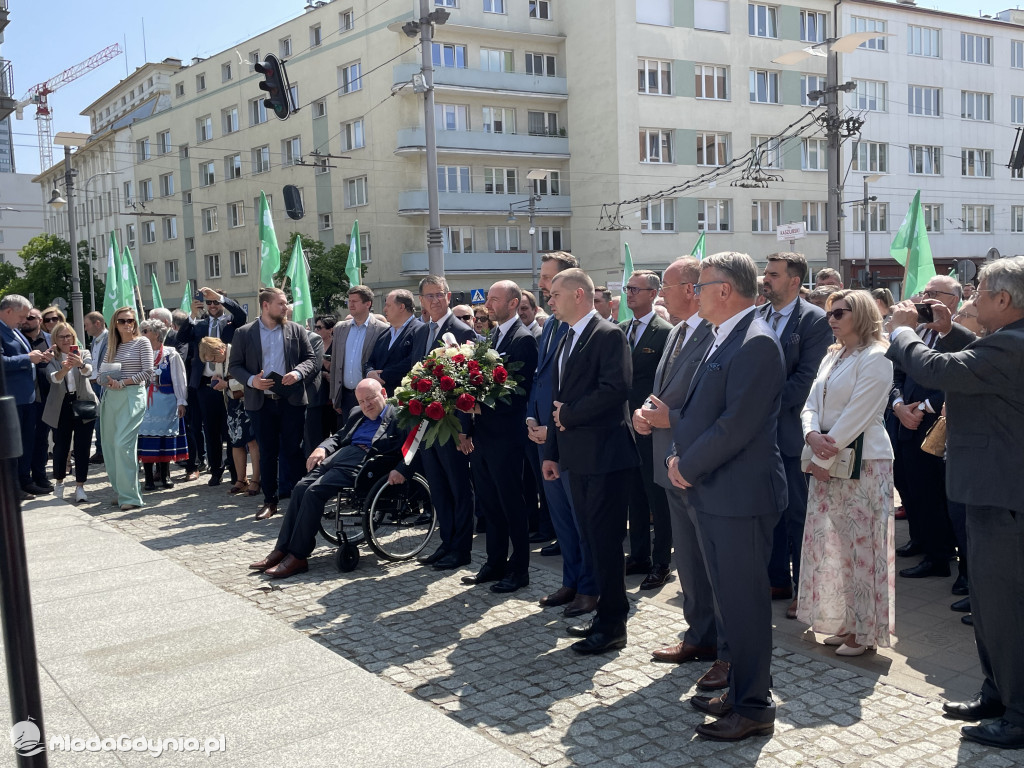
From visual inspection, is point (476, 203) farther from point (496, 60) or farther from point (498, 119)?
point (496, 60)

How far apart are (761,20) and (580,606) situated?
46.1 m

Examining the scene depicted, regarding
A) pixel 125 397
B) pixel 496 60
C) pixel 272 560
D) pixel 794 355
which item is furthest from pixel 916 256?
pixel 496 60

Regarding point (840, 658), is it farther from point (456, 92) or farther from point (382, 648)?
point (456, 92)

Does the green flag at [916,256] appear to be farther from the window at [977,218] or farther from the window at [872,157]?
the window at [977,218]

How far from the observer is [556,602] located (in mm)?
6359

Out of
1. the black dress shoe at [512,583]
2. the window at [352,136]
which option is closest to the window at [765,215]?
the window at [352,136]

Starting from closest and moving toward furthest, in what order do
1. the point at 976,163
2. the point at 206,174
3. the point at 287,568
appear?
the point at 287,568 < the point at 976,163 < the point at 206,174

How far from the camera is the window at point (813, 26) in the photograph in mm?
47125

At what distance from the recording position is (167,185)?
194 feet

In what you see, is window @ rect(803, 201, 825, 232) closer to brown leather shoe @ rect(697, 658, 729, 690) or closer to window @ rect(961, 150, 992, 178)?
window @ rect(961, 150, 992, 178)

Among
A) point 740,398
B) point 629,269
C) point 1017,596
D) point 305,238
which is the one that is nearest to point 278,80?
point 629,269

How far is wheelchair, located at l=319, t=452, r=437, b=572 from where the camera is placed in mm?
7441

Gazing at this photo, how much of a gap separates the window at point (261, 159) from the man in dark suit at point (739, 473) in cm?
4985

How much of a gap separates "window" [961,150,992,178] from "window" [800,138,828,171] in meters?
9.75
